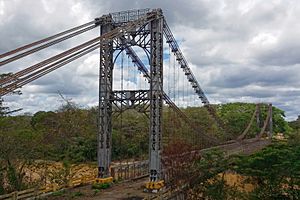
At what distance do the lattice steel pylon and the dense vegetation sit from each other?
2122 millimetres

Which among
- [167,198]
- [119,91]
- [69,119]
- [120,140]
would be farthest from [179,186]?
[69,119]

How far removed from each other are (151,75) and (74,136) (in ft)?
70.3

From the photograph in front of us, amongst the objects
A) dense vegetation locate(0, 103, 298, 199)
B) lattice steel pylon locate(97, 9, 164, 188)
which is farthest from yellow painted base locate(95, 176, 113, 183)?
dense vegetation locate(0, 103, 298, 199)

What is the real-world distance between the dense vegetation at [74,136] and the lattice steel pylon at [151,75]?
6.96ft

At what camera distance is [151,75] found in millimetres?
20484

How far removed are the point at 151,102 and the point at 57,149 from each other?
14.8 m

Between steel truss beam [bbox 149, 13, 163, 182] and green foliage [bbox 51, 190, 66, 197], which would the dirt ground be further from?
steel truss beam [bbox 149, 13, 163, 182]

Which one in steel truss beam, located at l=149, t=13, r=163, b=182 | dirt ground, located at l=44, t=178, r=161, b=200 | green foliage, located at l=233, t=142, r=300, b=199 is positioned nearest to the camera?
green foliage, located at l=233, t=142, r=300, b=199

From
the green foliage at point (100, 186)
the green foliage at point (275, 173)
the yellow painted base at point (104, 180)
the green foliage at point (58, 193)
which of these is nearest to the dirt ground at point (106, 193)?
the green foliage at point (58, 193)

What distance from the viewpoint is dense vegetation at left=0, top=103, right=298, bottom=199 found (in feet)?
60.3

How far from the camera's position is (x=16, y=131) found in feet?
65.5

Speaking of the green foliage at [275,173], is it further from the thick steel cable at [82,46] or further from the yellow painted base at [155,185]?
the thick steel cable at [82,46]

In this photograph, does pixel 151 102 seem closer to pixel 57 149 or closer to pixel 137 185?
pixel 137 185

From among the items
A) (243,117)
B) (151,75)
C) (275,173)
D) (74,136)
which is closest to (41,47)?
(151,75)
